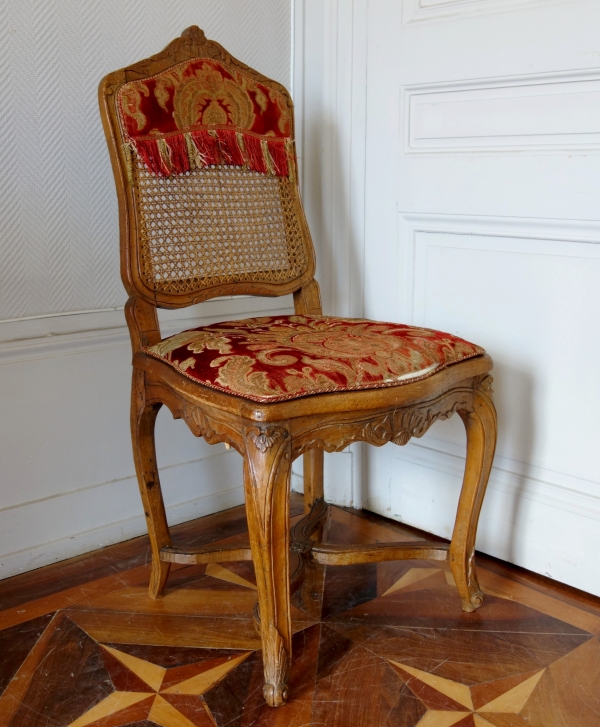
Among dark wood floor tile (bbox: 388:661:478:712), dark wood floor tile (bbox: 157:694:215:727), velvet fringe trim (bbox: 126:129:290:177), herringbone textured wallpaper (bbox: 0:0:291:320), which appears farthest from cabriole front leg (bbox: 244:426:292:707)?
herringbone textured wallpaper (bbox: 0:0:291:320)

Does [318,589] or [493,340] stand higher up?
[493,340]

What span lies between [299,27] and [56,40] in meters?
0.64

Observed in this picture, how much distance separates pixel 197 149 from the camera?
4.99 ft

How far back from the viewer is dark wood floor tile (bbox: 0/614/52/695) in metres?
1.33

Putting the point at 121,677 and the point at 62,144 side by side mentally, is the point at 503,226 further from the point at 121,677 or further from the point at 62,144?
the point at 121,677

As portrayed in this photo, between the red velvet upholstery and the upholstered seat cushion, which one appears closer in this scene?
the upholstered seat cushion

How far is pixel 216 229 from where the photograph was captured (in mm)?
1589

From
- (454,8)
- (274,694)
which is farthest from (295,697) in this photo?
(454,8)

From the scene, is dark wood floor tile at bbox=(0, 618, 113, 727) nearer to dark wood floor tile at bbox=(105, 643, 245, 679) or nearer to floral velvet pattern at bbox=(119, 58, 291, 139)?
dark wood floor tile at bbox=(105, 643, 245, 679)

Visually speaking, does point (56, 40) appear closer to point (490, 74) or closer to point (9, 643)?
point (490, 74)

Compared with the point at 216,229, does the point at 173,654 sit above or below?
below

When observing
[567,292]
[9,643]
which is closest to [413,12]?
[567,292]

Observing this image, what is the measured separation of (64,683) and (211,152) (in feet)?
3.37

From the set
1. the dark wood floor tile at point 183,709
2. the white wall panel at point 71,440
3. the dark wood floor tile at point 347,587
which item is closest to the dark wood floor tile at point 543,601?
the dark wood floor tile at point 347,587
